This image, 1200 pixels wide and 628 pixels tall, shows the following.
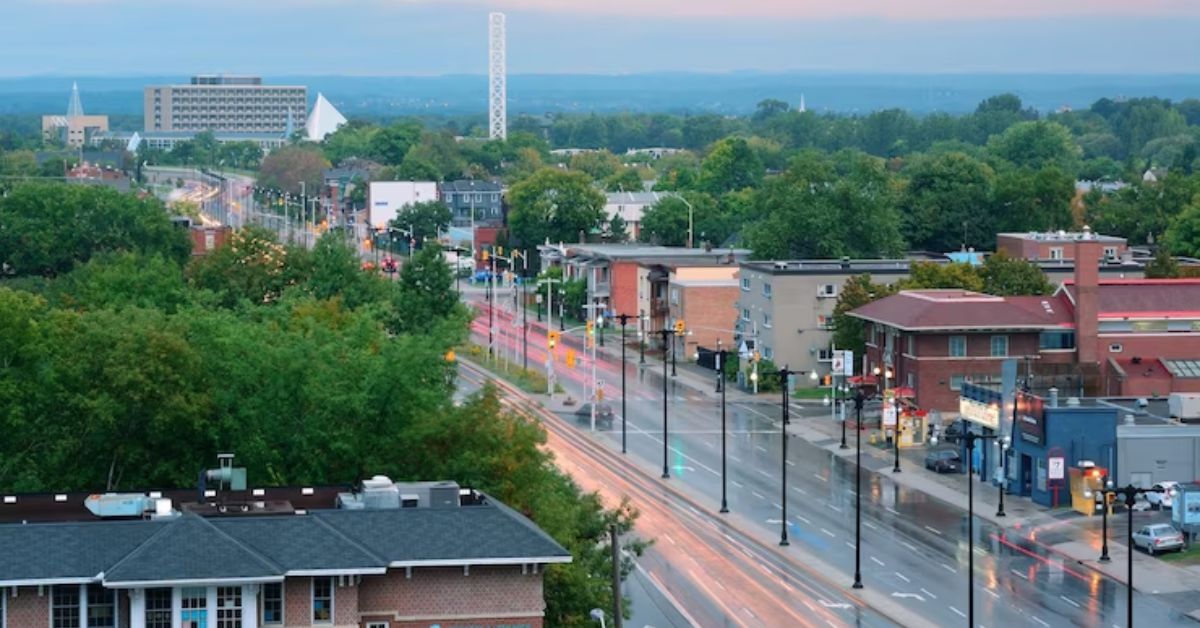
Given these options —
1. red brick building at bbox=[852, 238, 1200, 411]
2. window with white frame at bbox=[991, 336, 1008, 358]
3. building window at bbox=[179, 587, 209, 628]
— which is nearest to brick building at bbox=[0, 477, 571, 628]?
building window at bbox=[179, 587, 209, 628]

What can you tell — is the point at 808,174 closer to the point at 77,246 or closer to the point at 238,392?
the point at 77,246

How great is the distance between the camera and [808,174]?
179500 mm

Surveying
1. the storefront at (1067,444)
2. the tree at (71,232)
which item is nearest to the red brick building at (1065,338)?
the storefront at (1067,444)

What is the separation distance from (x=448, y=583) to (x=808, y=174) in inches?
5118

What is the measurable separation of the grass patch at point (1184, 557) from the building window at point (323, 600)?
3630 cm

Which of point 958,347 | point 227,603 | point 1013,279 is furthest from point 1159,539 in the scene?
point 1013,279

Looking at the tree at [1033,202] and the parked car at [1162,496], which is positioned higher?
the tree at [1033,202]

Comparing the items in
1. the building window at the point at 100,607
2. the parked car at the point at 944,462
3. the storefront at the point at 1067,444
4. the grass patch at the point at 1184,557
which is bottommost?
the grass patch at the point at 1184,557

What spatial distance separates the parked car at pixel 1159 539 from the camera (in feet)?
263

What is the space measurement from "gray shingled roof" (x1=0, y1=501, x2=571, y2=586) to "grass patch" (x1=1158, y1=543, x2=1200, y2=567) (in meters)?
32.6

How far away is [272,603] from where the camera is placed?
50.7m

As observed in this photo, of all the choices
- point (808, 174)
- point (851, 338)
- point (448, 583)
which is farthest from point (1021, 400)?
point (808, 174)

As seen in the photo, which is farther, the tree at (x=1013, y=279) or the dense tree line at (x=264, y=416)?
the tree at (x=1013, y=279)

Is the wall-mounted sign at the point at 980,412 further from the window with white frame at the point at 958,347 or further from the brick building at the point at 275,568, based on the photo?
the brick building at the point at 275,568
